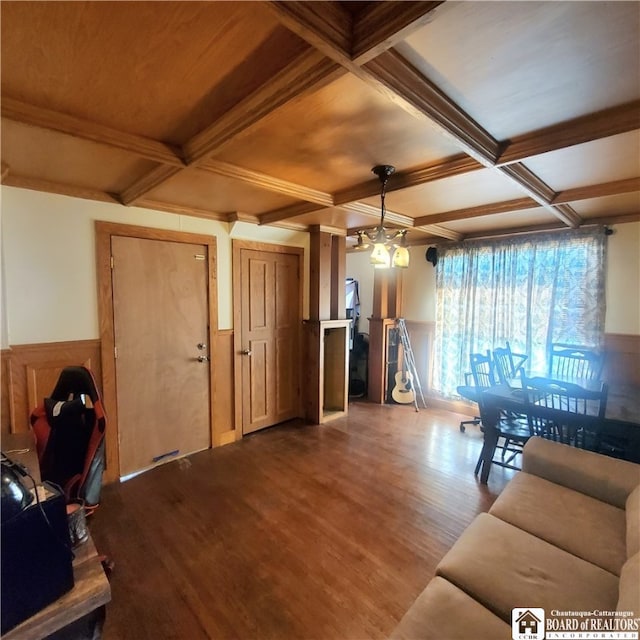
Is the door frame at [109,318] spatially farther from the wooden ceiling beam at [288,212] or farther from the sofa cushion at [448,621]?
the sofa cushion at [448,621]

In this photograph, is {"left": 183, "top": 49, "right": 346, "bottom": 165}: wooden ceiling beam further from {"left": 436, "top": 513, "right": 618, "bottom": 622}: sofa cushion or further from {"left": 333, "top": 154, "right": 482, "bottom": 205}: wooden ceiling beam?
{"left": 436, "top": 513, "right": 618, "bottom": 622}: sofa cushion

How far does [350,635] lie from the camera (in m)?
1.53

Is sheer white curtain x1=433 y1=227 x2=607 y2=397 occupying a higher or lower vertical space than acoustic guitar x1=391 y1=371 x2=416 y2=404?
higher

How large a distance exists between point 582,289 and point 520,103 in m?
2.84

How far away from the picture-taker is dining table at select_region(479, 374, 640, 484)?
2.19 metres

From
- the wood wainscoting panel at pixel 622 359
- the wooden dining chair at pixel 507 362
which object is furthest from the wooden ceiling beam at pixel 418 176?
the wood wainscoting panel at pixel 622 359

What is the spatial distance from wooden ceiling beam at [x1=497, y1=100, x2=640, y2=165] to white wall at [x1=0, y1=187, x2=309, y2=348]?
106 inches

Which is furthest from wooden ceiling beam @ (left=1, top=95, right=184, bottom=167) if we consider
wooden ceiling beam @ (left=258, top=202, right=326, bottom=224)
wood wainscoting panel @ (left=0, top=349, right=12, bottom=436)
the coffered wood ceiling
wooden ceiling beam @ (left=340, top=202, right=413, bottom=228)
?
wood wainscoting panel @ (left=0, top=349, right=12, bottom=436)

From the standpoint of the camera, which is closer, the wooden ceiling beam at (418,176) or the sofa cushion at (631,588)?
the sofa cushion at (631,588)

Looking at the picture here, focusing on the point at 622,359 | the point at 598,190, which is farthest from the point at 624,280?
the point at 598,190

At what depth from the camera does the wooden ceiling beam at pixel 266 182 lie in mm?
1975

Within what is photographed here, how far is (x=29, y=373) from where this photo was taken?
2383mm

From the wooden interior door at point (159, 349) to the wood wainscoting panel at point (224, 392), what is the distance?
0.30 ft

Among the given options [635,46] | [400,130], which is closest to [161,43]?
[400,130]
